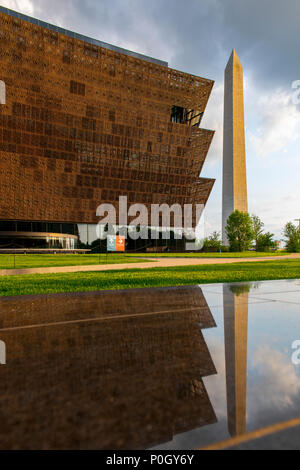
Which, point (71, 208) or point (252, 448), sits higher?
point (71, 208)

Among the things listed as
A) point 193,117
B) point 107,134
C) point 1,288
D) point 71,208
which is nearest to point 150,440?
point 1,288

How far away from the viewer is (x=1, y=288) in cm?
777

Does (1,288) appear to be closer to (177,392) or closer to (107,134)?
(177,392)

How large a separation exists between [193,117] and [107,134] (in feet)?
63.7

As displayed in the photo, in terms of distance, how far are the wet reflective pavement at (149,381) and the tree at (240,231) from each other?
56.4m

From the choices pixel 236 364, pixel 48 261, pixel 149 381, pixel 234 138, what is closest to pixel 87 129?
pixel 48 261

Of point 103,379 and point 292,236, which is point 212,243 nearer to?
point 292,236

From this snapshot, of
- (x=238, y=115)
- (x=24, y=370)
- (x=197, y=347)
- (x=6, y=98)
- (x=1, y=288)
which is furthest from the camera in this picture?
(x=238, y=115)

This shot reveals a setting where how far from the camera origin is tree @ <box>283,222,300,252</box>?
5276 centimetres

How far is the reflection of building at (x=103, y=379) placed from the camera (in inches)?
63.2

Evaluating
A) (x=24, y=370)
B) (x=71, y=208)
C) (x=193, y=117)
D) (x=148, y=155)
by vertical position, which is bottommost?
(x=24, y=370)

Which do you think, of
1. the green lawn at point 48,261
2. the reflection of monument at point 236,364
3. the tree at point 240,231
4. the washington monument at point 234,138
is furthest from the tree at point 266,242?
the reflection of monument at point 236,364

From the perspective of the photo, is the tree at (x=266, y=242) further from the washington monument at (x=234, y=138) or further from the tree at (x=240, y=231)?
the washington monument at (x=234, y=138)

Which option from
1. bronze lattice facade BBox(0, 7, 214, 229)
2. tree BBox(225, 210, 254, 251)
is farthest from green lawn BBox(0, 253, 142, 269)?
tree BBox(225, 210, 254, 251)
